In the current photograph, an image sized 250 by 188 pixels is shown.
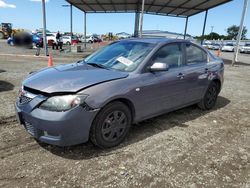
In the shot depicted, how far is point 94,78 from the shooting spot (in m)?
3.17

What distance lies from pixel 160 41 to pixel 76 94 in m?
2.07

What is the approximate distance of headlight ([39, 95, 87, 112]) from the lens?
2832 millimetres

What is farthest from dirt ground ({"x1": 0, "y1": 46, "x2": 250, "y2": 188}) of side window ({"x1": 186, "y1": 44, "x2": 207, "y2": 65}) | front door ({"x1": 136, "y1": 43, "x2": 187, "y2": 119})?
side window ({"x1": 186, "y1": 44, "x2": 207, "y2": 65})

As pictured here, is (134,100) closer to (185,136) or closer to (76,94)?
(76,94)

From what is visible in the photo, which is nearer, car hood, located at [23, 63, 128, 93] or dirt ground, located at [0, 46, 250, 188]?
dirt ground, located at [0, 46, 250, 188]

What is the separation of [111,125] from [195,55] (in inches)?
104

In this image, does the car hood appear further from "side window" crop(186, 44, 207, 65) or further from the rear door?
"side window" crop(186, 44, 207, 65)

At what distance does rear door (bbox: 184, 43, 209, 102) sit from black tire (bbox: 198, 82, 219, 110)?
0.84ft

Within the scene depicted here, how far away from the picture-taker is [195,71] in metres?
4.63

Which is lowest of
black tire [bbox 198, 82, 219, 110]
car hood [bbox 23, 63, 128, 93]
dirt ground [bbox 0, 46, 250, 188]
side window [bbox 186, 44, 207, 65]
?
dirt ground [bbox 0, 46, 250, 188]

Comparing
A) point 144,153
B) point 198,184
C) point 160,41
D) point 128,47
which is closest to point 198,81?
point 160,41

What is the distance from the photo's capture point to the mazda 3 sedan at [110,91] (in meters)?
2.88

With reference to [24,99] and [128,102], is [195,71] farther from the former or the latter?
[24,99]

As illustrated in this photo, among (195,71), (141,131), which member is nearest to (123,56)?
(141,131)
